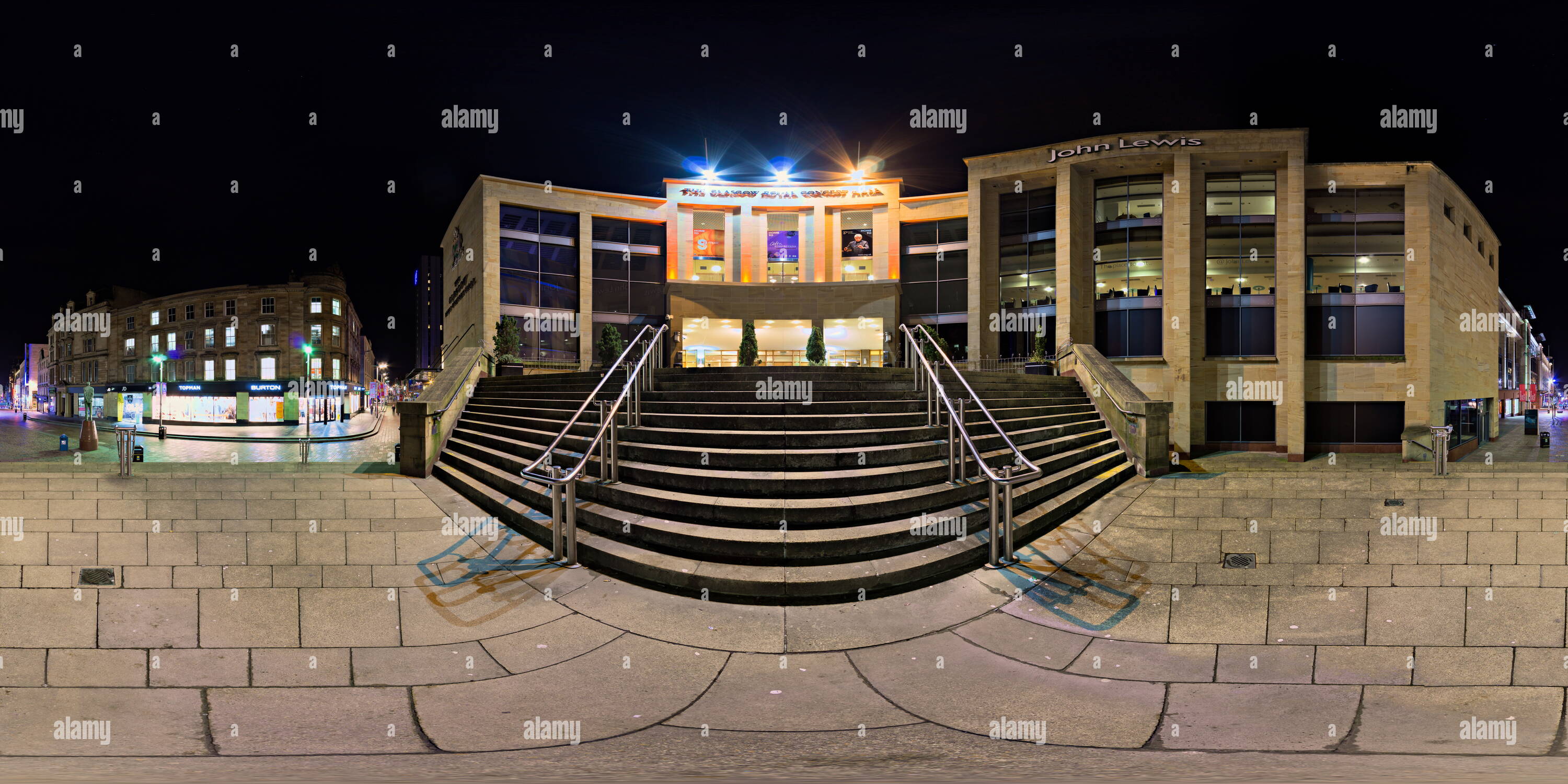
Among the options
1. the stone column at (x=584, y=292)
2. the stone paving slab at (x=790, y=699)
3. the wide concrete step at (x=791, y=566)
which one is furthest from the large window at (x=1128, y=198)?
the stone paving slab at (x=790, y=699)

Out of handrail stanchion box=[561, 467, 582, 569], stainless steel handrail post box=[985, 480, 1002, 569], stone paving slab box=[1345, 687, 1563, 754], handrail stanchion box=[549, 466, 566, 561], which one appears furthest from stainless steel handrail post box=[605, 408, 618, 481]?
stone paving slab box=[1345, 687, 1563, 754]

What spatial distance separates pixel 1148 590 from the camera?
5.85 meters

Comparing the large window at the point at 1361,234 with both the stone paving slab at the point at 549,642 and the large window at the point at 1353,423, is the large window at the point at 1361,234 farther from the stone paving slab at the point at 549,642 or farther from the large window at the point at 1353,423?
the stone paving slab at the point at 549,642

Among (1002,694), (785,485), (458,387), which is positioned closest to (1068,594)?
(1002,694)

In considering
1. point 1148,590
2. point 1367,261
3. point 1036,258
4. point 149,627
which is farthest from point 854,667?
point 1367,261

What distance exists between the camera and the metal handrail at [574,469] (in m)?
6.47

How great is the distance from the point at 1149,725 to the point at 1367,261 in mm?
28855

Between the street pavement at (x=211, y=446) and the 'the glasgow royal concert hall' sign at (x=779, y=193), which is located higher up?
the 'the glasgow royal concert hall' sign at (x=779, y=193)

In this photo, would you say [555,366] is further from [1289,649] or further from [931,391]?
[1289,649]

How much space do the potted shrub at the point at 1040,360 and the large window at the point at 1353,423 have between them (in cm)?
916

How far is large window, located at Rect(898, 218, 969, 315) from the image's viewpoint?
101ft

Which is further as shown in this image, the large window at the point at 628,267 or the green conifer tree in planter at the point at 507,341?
the large window at the point at 628,267

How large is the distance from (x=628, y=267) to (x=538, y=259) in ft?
13.0

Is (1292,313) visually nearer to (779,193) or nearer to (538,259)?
(779,193)
